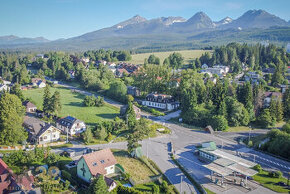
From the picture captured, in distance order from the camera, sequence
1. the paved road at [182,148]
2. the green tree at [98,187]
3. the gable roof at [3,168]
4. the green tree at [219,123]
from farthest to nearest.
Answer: the green tree at [219,123]
the paved road at [182,148]
the gable roof at [3,168]
the green tree at [98,187]

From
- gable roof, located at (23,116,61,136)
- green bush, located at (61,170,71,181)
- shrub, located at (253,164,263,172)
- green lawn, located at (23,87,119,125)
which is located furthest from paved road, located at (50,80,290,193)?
green lawn, located at (23,87,119,125)

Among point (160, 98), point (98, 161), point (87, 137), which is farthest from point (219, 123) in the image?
point (98, 161)

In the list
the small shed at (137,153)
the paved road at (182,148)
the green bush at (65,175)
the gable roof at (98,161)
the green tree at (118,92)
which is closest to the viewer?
the green bush at (65,175)

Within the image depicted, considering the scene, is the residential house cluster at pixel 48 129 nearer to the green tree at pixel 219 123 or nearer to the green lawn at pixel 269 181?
the green tree at pixel 219 123

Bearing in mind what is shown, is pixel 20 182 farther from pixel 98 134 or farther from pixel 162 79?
pixel 162 79

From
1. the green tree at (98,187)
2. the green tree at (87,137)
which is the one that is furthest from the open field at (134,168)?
the green tree at (98,187)

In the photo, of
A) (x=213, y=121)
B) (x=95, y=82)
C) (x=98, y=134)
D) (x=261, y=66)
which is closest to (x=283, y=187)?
(x=213, y=121)
